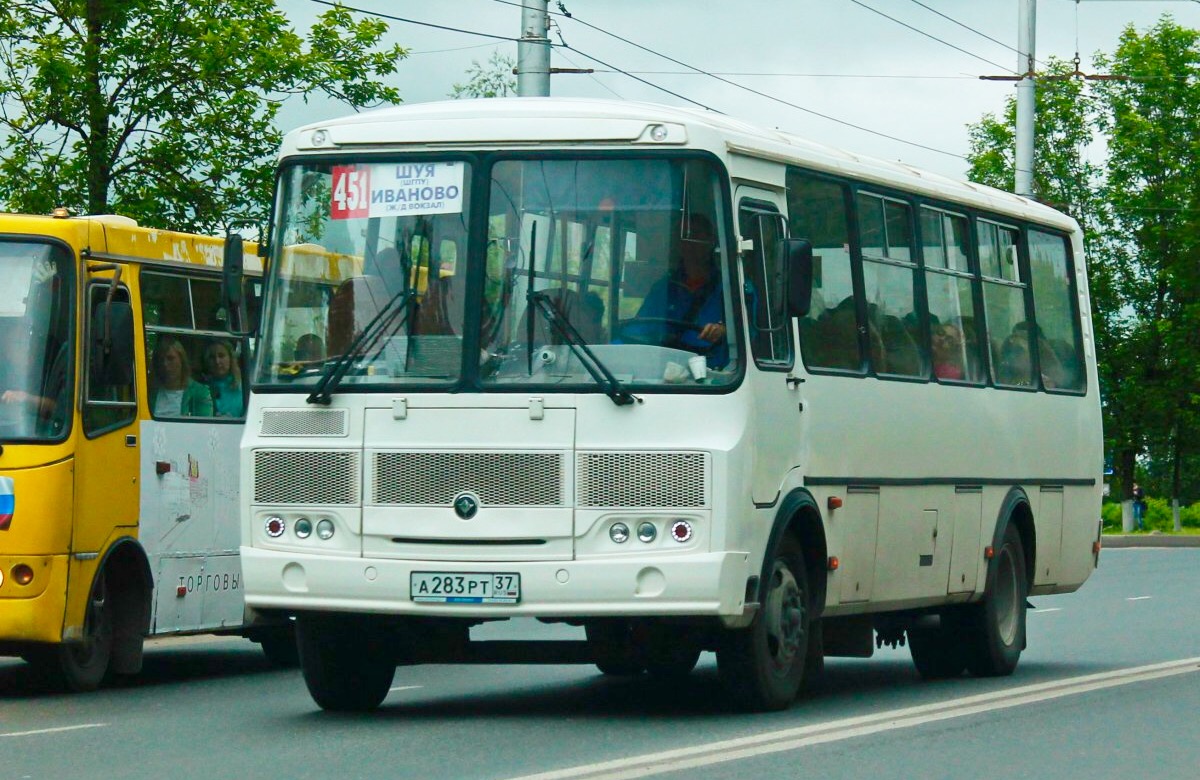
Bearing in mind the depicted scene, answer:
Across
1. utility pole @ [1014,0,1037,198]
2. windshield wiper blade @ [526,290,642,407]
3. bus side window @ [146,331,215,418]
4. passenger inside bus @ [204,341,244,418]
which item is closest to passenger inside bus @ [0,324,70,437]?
bus side window @ [146,331,215,418]

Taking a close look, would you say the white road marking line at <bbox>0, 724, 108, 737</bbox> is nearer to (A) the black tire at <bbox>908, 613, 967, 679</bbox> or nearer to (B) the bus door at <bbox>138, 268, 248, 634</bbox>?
(B) the bus door at <bbox>138, 268, 248, 634</bbox>

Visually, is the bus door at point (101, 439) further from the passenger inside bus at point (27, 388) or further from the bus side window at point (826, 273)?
the bus side window at point (826, 273)

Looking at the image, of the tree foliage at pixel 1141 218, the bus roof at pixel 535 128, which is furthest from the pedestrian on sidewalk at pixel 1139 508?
the bus roof at pixel 535 128

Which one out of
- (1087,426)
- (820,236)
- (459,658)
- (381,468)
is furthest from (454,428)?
(1087,426)

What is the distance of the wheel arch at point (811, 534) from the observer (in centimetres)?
1166

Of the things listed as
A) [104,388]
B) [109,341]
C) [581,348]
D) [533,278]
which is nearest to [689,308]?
[581,348]

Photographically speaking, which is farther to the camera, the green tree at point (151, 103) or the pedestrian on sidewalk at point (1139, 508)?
the pedestrian on sidewalk at point (1139, 508)

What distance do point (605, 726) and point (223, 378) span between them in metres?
5.25

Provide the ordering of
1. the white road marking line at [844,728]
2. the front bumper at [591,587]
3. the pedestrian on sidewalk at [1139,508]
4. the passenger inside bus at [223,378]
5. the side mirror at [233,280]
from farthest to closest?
1. the pedestrian on sidewalk at [1139,508]
2. the passenger inside bus at [223,378]
3. the side mirror at [233,280]
4. the front bumper at [591,587]
5. the white road marking line at [844,728]

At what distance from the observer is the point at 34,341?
13.2 metres

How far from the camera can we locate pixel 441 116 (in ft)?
37.3

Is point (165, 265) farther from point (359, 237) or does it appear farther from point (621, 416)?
point (621, 416)

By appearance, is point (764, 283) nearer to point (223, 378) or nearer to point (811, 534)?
point (811, 534)

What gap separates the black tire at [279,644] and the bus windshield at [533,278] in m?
5.17
